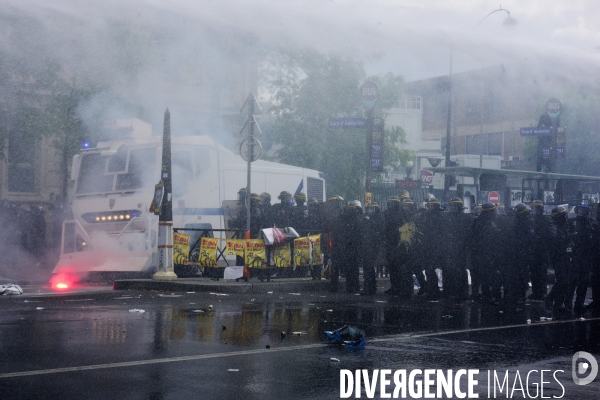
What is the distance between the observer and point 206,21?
32.9ft

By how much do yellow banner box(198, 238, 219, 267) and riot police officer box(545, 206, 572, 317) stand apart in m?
6.60

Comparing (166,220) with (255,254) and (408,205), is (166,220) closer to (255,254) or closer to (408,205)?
(255,254)

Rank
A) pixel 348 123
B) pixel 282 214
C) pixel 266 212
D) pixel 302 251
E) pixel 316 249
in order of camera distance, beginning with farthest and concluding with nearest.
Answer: pixel 348 123, pixel 266 212, pixel 282 214, pixel 316 249, pixel 302 251

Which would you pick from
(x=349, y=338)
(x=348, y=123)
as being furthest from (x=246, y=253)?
(x=348, y=123)

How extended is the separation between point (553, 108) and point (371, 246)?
39.8 feet

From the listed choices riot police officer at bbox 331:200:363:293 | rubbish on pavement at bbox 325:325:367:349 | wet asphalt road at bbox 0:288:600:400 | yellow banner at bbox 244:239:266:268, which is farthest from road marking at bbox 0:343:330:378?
yellow banner at bbox 244:239:266:268

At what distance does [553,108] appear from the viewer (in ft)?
83.4

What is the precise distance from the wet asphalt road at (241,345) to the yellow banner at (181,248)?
9.72 feet

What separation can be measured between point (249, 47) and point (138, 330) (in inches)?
245

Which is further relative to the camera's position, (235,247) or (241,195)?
(241,195)

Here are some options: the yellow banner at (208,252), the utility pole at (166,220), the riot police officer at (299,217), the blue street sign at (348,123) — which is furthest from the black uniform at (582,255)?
the blue street sign at (348,123)

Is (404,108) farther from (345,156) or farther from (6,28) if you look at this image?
(6,28)

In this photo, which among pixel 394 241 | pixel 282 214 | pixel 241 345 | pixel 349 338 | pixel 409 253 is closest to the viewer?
pixel 241 345

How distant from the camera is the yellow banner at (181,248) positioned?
16.4m
